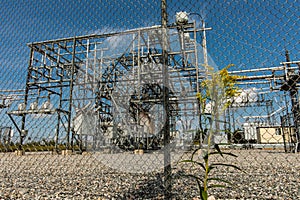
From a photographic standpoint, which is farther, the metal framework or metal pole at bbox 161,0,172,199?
the metal framework

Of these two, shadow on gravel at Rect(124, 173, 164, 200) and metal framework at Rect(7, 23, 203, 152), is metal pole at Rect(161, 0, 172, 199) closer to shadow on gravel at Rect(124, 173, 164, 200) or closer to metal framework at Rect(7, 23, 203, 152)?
shadow on gravel at Rect(124, 173, 164, 200)

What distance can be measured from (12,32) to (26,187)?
91.4 inches

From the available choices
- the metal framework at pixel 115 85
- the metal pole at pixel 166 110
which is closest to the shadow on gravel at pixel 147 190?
the metal pole at pixel 166 110

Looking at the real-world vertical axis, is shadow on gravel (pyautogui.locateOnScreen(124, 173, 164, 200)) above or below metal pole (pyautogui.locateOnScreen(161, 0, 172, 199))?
below

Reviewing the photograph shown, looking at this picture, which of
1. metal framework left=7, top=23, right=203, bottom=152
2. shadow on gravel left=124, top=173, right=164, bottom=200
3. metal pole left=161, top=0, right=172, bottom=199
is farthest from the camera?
metal framework left=7, top=23, right=203, bottom=152

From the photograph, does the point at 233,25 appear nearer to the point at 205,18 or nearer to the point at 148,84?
the point at 205,18

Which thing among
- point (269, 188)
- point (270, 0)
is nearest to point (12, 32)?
point (270, 0)

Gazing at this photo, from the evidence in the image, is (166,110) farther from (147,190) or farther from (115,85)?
(115,85)

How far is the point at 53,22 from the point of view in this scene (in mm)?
3062

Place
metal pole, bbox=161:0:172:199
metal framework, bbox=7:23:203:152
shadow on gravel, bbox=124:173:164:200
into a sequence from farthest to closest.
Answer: metal framework, bbox=7:23:203:152 < shadow on gravel, bbox=124:173:164:200 < metal pole, bbox=161:0:172:199

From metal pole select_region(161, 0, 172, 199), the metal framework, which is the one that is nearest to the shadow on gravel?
metal pole select_region(161, 0, 172, 199)

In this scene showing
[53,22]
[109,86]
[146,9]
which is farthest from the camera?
[109,86]

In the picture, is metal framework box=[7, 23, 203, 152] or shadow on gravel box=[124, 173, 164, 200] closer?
shadow on gravel box=[124, 173, 164, 200]

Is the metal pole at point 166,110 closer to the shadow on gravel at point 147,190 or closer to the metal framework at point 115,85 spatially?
the shadow on gravel at point 147,190
